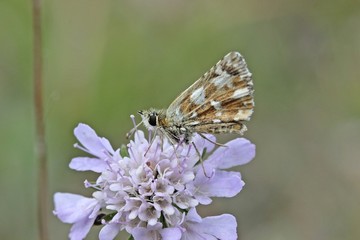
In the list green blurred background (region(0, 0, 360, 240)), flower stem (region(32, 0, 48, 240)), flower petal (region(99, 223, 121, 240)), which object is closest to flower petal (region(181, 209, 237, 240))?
flower petal (region(99, 223, 121, 240))

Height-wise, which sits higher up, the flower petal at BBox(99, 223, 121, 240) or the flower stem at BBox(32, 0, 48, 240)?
the flower stem at BBox(32, 0, 48, 240)

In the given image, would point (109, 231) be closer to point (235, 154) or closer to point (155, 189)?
point (155, 189)

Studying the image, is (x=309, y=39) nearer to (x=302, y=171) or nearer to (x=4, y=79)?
(x=302, y=171)

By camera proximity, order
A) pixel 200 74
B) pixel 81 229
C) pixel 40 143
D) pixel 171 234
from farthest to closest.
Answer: pixel 200 74 → pixel 40 143 → pixel 81 229 → pixel 171 234

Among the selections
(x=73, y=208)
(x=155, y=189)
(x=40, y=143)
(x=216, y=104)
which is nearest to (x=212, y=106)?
(x=216, y=104)

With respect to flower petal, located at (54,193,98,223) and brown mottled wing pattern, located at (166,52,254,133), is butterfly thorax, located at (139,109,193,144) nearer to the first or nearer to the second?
brown mottled wing pattern, located at (166,52,254,133)

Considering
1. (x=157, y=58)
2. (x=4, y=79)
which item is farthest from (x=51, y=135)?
(x=157, y=58)

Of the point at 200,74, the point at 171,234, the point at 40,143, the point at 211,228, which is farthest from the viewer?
the point at 200,74

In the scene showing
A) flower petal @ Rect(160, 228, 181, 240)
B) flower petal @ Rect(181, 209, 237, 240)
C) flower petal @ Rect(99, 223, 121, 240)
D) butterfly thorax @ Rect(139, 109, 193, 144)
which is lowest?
flower petal @ Rect(181, 209, 237, 240)
